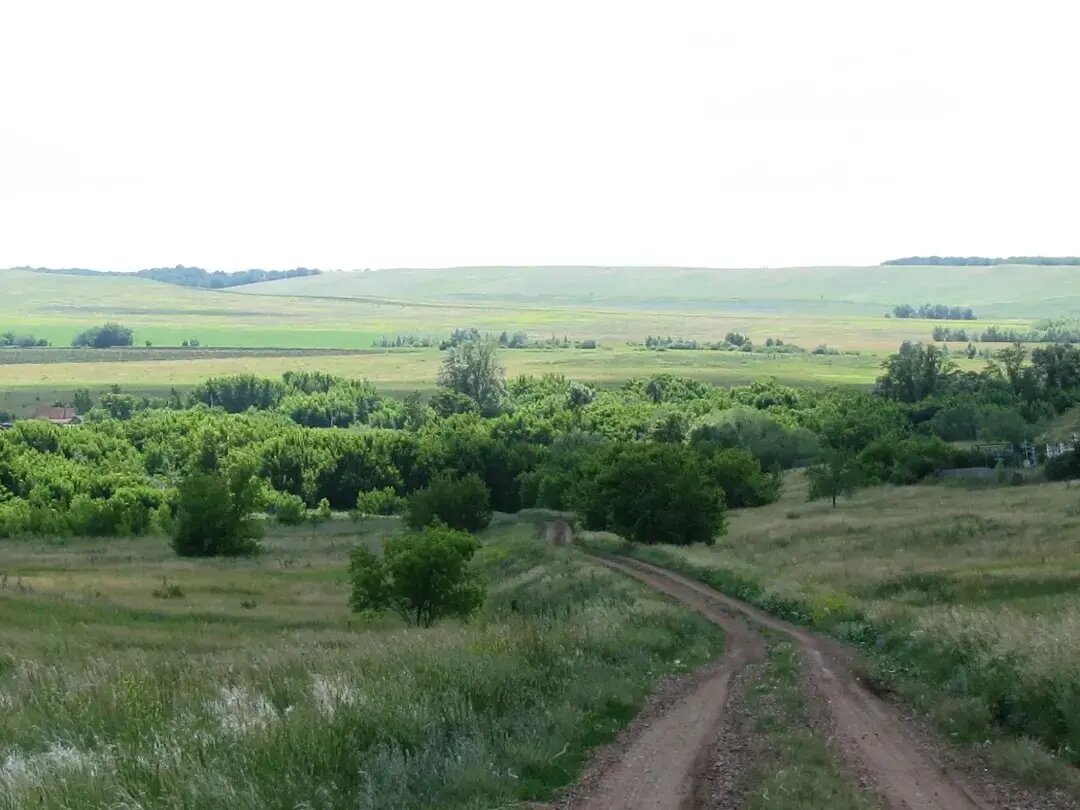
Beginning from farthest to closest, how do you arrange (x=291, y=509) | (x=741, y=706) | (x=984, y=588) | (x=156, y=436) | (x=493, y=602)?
(x=156, y=436)
(x=291, y=509)
(x=493, y=602)
(x=984, y=588)
(x=741, y=706)

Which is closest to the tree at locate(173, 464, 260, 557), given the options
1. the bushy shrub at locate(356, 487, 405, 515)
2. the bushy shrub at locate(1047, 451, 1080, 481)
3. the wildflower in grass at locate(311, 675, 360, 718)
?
the bushy shrub at locate(356, 487, 405, 515)

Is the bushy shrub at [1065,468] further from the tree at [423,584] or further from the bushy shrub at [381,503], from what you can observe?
the bushy shrub at [381,503]

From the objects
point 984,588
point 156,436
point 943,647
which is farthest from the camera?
point 156,436

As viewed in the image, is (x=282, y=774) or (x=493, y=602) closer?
(x=282, y=774)

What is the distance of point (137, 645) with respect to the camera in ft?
112

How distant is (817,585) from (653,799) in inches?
979

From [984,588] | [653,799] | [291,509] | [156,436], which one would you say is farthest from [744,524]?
[156,436]

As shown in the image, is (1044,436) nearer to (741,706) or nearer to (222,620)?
(222,620)

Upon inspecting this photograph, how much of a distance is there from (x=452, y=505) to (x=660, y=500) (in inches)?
948

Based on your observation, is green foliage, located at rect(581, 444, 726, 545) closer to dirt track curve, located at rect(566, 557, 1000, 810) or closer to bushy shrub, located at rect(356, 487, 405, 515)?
dirt track curve, located at rect(566, 557, 1000, 810)

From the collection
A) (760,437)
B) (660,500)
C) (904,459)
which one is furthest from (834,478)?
(760,437)

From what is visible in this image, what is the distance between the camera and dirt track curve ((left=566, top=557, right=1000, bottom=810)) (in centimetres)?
1138

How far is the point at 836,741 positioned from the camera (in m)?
13.8

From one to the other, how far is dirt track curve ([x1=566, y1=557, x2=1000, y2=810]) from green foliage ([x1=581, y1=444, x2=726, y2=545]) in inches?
1589
